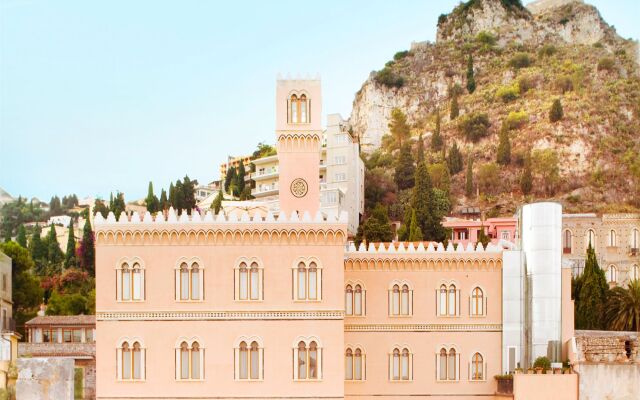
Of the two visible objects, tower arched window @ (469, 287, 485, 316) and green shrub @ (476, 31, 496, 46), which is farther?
green shrub @ (476, 31, 496, 46)

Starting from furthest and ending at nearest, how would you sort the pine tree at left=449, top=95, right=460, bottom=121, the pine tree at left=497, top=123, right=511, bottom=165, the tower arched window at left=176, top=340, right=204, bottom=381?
A: 1. the pine tree at left=449, top=95, right=460, bottom=121
2. the pine tree at left=497, top=123, right=511, bottom=165
3. the tower arched window at left=176, top=340, right=204, bottom=381

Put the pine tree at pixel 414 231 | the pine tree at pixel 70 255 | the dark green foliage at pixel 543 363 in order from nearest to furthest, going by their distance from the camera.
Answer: the dark green foliage at pixel 543 363 < the pine tree at pixel 414 231 < the pine tree at pixel 70 255

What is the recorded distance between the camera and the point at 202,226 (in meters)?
31.5

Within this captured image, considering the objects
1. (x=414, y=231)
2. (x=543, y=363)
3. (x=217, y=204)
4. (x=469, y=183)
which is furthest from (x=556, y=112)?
(x=543, y=363)

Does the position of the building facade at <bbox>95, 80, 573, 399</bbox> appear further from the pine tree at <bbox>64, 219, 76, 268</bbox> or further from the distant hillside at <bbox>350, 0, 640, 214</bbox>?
the distant hillside at <bbox>350, 0, 640, 214</bbox>

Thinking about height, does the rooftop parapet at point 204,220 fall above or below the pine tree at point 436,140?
below

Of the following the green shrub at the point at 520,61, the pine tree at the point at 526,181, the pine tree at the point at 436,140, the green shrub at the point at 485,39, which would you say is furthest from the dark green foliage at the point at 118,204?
the green shrub at the point at 485,39

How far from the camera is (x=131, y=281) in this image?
3153 cm

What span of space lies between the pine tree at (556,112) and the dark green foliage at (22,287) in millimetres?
64117

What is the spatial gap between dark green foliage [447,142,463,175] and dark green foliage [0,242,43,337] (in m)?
52.8

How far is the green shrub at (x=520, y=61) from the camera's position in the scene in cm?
12081

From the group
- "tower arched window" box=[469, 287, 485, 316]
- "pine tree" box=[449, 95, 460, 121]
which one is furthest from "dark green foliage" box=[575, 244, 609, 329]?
"pine tree" box=[449, 95, 460, 121]

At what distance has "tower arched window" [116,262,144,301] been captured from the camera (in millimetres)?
31500

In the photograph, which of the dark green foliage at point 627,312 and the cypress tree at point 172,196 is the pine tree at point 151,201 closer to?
the cypress tree at point 172,196
